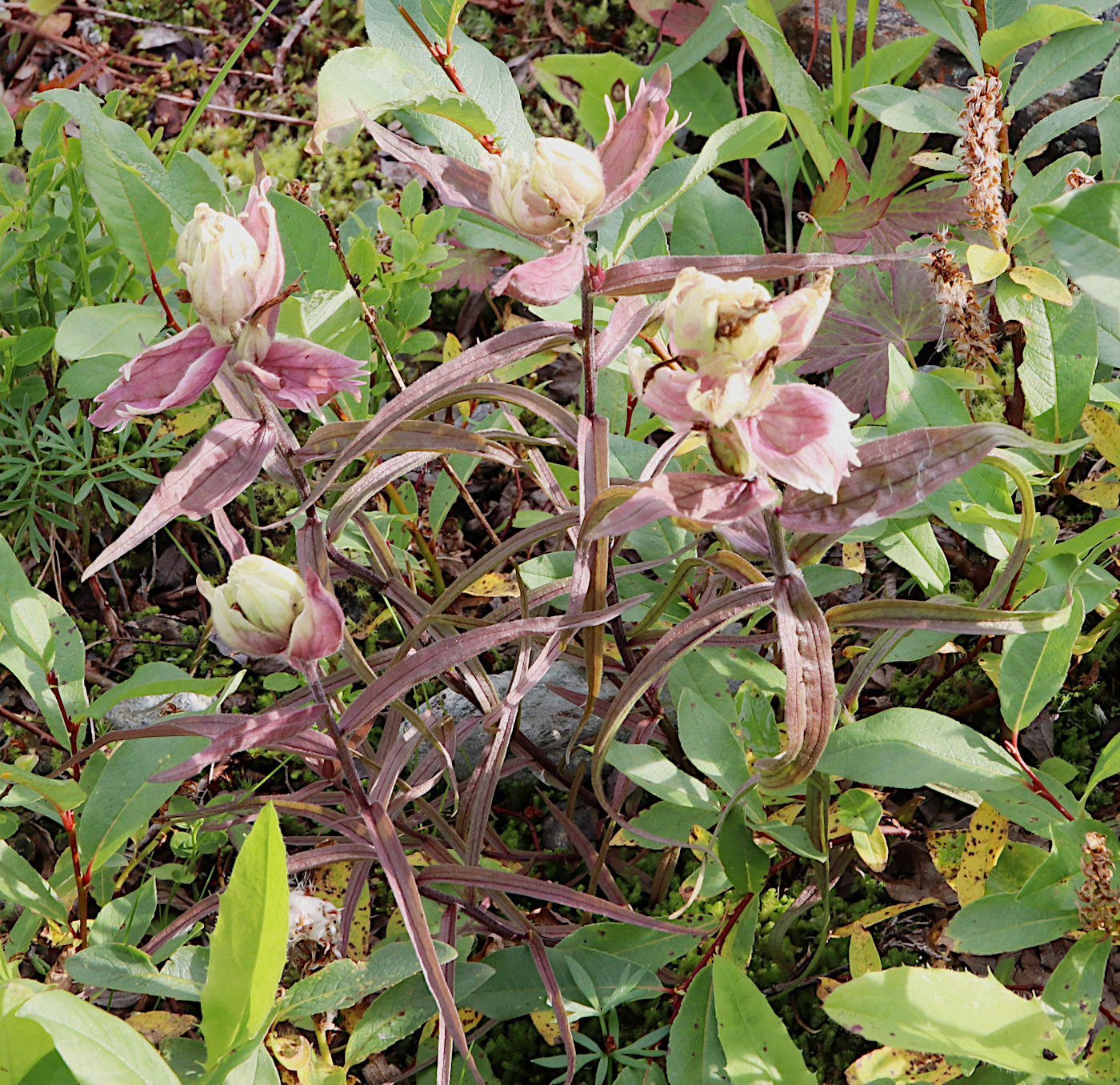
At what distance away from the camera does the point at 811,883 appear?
3.78ft

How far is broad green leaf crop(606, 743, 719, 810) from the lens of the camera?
92 centimetres

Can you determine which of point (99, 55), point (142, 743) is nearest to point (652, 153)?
point (142, 743)

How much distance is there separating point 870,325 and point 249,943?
38.6 inches

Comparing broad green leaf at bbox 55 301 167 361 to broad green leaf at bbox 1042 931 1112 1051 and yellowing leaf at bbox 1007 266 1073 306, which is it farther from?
broad green leaf at bbox 1042 931 1112 1051

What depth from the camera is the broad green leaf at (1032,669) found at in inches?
34.8

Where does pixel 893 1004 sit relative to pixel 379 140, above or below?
below

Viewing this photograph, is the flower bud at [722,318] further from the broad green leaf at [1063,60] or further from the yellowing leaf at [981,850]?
the broad green leaf at [1063,60]

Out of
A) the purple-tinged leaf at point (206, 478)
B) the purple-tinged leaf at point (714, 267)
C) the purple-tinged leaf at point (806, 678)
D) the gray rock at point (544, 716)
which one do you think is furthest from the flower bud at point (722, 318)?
the gray rock at point (544, 716)

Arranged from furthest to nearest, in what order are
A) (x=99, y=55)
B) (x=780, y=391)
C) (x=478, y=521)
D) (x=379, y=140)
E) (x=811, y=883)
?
(x=99, y=55), (x=478, y=521), (x=811, y=883), (x=379, y=140), (x=780, y=391)

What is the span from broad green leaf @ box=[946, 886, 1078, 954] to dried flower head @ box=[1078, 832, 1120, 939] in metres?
0.02

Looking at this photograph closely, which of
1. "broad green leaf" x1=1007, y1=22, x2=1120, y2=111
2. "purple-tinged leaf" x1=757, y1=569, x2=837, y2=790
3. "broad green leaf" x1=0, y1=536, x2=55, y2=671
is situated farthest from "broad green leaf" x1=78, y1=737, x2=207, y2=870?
"broad green leaf" x1=1007, y1=22, x2=1120, y2=111

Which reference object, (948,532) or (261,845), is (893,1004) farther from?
(948,532)

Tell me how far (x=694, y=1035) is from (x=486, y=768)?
0.32 metres

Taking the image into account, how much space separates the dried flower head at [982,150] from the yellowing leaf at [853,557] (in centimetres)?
38
